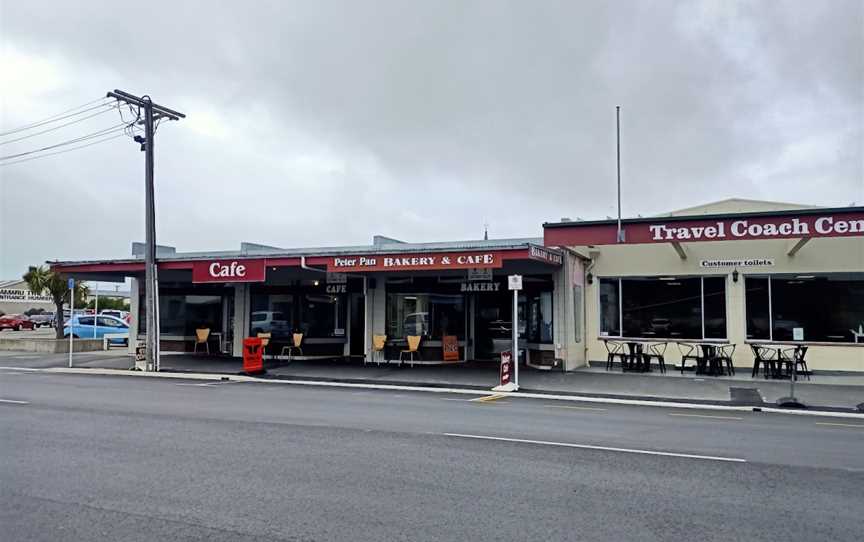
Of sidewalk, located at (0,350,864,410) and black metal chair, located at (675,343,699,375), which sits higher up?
black metal chair, located at (675,343,699,375)

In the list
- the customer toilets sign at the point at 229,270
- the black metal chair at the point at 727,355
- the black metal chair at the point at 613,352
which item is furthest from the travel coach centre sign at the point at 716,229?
the customer toilets sign at the point at 229,270

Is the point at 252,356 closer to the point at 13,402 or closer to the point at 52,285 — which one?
the point at 13,402

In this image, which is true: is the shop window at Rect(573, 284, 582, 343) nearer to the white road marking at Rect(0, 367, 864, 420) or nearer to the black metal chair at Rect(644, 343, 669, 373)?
the black metal chair at Rect(644, 343, 669, 373)

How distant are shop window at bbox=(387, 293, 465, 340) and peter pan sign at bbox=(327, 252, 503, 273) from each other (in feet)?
10.3

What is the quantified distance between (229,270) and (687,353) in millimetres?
14258

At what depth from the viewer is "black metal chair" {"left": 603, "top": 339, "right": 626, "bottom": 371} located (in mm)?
19406

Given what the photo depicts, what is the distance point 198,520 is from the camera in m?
5.49

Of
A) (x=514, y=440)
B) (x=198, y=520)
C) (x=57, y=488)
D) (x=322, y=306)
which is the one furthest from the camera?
(x=322, y=306)

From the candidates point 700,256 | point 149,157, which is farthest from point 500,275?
point 149,157

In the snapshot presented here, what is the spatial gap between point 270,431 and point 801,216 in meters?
13.1

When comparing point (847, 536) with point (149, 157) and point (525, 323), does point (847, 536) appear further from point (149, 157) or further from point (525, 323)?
point (149, 157)

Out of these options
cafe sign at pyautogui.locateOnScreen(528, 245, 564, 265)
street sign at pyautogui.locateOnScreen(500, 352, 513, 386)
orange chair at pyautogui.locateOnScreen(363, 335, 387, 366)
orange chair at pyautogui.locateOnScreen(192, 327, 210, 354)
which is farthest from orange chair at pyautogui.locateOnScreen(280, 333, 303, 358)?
cafe sign at pyautogui.locateOnScreen(528, 245, 564, 265)

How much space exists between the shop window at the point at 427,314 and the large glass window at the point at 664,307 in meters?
4.67

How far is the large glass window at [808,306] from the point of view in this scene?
18.6 m
